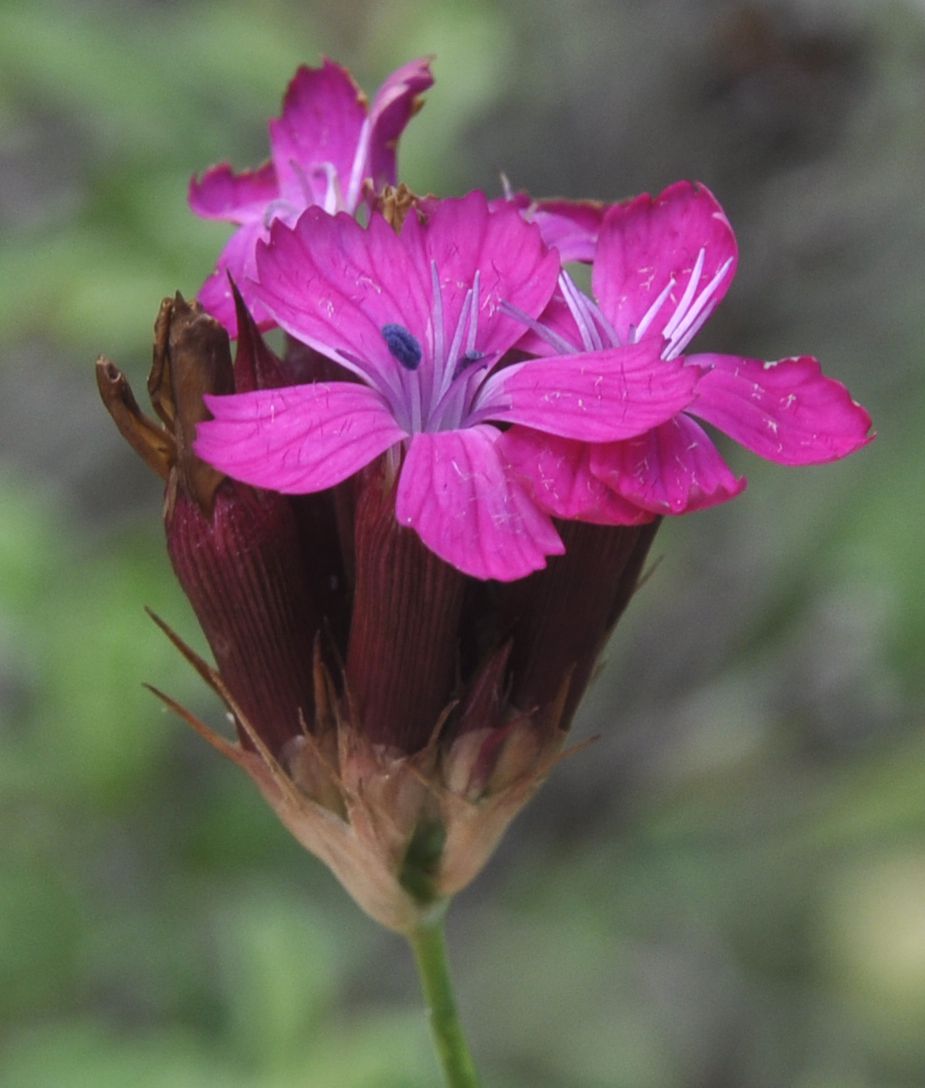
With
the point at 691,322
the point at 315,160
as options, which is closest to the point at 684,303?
the point at 691,322

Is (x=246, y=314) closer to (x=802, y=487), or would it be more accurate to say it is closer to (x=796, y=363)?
(x=796, y=363)

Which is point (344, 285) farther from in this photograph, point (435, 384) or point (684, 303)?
point (684, 303)

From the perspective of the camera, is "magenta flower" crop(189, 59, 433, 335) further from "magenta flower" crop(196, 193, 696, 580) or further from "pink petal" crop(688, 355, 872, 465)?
"pink petal" crop(688, 355, 872, 465)

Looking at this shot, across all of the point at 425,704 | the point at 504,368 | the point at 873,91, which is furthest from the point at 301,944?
the point at 873,91

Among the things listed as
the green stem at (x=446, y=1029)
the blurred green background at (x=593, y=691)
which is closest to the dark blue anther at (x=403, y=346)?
the green stem at (x=446, y=1029)

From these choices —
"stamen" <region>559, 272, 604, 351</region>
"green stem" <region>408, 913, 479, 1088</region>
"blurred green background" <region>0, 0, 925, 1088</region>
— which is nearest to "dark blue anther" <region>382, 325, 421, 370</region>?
"stamen" <region>559, 272, 604, 351</region>
